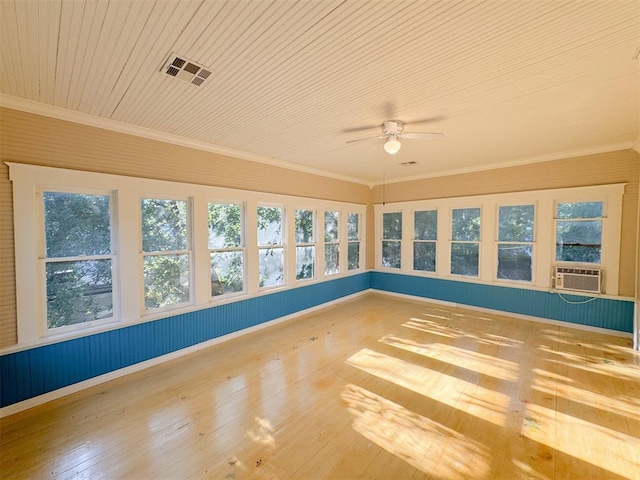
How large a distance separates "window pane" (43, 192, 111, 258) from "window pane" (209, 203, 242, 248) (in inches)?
49.7

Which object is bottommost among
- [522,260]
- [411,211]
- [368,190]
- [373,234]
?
[522,260]

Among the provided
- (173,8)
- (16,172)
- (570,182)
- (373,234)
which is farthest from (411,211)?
(16,172)

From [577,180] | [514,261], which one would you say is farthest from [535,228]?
[577,180]

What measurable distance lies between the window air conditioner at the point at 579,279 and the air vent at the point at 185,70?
5.93 m

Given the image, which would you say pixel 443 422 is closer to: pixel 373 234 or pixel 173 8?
pixel 173 8

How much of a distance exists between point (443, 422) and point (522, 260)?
4.03 metres

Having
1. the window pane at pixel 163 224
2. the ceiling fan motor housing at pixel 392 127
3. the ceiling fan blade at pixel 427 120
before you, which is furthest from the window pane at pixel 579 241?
the window pane at pixel 163 224

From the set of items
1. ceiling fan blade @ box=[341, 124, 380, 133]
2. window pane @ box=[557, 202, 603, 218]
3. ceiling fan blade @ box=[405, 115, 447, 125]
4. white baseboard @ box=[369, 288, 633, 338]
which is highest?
ceiling fan blade @ box=[341, 124, 380, 133]

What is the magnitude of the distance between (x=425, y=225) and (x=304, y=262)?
118 inches

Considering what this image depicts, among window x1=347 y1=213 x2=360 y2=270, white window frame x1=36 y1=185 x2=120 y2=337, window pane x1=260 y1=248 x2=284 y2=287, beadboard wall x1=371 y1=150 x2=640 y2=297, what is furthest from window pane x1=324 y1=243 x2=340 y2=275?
white window frame x1=36 y1=185 x2=120 y2=337

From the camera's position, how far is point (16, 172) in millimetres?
2588

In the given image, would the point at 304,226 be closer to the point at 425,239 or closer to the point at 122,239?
the point at 425,239

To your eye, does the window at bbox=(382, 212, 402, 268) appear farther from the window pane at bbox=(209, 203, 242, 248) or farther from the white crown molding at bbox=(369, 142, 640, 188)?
the window pane at bbox=(209, 203, 242, 248)

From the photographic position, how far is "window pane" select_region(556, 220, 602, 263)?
14.6 ft
